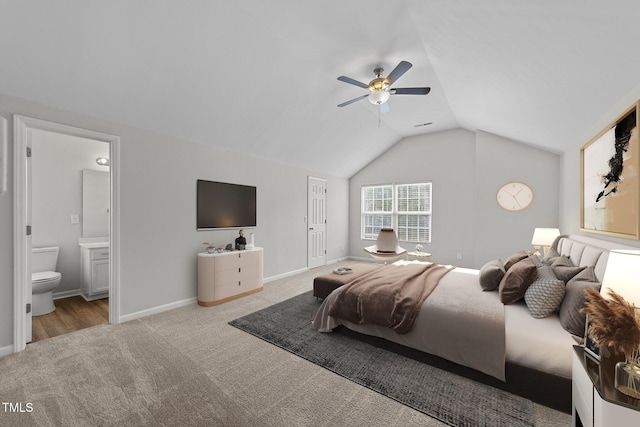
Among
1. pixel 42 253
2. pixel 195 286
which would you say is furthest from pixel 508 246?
pixel 42 253

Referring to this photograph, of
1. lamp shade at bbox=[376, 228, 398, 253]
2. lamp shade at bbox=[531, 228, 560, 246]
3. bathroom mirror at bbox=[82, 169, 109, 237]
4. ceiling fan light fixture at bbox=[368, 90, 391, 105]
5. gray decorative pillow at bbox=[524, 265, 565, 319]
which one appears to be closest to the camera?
gray decorative pillow at bbox=[524, 265, 565, 319]

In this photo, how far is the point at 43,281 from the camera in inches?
127

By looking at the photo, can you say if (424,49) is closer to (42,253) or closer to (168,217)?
(168,217)

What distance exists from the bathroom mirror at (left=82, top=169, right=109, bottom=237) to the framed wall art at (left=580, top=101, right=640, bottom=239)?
6.49 metres

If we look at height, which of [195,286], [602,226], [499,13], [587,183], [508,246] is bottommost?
[195,286]

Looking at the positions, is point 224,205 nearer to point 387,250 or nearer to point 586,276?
point 387,250

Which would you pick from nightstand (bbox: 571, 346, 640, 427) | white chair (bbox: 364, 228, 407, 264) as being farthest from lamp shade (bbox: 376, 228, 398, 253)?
nightstand (bbox: 571, 346, 640, 427)

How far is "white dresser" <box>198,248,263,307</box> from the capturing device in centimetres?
362

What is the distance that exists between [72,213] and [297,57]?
14.1 ft

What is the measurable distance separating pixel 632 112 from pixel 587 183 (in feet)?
3.87

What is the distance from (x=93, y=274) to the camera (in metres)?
3.88

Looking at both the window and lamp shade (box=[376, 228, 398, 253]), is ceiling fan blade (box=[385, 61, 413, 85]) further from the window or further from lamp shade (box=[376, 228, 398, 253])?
the window

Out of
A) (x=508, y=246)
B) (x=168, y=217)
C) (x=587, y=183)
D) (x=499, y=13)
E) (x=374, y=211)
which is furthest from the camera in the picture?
(x=374, y=211)

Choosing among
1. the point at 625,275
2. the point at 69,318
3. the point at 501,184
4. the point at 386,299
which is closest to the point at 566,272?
the point at 625,275
